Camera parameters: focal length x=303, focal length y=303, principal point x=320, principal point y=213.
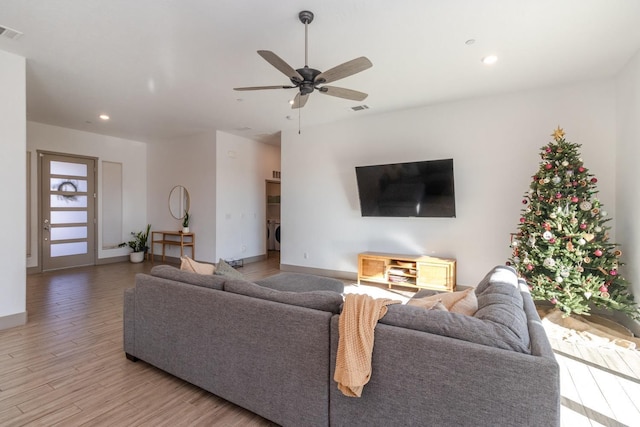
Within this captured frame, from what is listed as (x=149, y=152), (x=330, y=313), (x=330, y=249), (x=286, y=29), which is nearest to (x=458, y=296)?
(x=330, y=313)

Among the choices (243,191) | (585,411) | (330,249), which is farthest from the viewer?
(243,191)

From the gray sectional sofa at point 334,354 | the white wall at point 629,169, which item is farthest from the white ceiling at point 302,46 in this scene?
the gray sectional sofa at point 334,354

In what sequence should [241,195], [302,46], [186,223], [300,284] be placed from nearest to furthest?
1. [302,46]
2. [300,284]
3. [186,223]
4. [241,195]

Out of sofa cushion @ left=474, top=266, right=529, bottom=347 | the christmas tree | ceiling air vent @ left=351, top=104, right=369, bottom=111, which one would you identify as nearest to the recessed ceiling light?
the christmas tree

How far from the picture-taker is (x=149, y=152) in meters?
7.95

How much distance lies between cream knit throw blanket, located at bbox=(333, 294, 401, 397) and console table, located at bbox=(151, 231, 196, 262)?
6247 mm

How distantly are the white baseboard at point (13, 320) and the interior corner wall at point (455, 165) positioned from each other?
4.02 m

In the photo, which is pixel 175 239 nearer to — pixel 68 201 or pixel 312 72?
pixel 68 201

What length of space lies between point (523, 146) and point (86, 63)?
5737 mm

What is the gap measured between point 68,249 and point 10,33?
5.13m

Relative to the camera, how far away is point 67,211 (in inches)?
259

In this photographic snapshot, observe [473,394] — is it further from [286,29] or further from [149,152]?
[149,152]

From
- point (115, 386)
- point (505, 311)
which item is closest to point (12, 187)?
point (115, 386)

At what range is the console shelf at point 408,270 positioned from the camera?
450 cm
